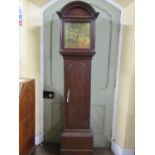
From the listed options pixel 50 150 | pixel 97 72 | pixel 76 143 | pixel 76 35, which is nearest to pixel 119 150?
pixel 76 143

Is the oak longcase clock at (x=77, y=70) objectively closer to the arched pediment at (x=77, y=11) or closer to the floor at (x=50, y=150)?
the arched pediment at (x=77, y=11)

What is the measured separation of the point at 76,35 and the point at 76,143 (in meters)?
1.21

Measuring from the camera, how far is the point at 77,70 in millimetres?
2123

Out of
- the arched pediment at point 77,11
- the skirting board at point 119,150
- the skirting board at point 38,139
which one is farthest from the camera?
the skirting board at point 38,139

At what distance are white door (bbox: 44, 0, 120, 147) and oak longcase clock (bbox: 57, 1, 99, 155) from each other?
41cm

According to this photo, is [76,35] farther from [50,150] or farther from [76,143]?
[50,150]

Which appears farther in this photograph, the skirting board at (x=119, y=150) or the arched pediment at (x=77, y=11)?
the skirting board at (x=119, y=150)

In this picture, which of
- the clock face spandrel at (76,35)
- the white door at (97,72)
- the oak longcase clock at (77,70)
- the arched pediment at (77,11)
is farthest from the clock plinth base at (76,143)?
the arched pediment at (77,11)

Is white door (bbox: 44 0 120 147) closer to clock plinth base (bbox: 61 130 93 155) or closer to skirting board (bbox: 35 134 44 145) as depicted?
skirting board (bbox: 35 134 44 145)

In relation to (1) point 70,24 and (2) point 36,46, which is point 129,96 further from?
(2) point 36,46

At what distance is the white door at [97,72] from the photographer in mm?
2445

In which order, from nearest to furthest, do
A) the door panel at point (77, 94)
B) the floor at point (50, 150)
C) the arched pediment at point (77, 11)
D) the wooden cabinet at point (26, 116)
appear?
1. the wooden cabinet at point (26, 116)
2. the arched pediment at point (77, 11)
3. the door panel at point (77, 94)
4. the floor at point (50, 150)

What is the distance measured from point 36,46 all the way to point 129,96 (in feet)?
4.30
